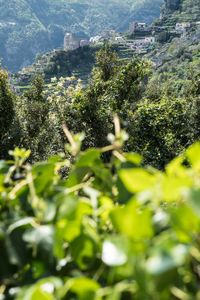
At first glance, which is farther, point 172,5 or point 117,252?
point 172,5

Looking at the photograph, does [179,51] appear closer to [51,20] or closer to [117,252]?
[117,252]

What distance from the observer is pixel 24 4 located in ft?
554

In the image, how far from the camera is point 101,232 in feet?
2.40

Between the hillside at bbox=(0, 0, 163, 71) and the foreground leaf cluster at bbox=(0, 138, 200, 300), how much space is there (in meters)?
154

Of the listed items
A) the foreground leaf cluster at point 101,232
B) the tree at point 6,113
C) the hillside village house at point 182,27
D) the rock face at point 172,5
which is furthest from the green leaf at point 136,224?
the rock face at point 172,5

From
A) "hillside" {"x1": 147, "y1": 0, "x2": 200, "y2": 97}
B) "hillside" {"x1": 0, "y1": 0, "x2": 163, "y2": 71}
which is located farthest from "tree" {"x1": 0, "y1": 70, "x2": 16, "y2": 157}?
"hillside" {"x1": 0, "y1": 0, "x2": 163, "y2": 71}

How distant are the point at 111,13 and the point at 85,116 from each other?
180 m

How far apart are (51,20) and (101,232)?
183 meters

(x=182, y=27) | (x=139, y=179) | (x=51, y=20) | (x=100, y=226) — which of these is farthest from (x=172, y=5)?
(x=139, y=179)

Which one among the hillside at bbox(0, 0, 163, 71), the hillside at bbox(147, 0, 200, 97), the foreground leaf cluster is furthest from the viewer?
the hillside at bbox(0, 0, 163, 71)

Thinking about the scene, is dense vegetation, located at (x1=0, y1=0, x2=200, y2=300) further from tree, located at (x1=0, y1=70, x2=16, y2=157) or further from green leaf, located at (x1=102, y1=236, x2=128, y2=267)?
tree, located at (x1=0, y1=70, x2=16, y2=157)

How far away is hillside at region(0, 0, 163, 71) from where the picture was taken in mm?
157000

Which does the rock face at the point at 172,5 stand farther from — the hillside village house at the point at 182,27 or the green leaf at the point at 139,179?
the green leaf at the point at 139,179

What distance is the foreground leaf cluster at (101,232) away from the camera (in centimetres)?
51
